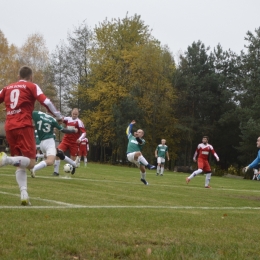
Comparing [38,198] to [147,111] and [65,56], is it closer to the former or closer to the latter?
[147,111]

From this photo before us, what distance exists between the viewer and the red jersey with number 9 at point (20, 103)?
8.07 m

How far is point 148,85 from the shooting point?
4991 cm

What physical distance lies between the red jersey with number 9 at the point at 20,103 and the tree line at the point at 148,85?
39780 millimetres

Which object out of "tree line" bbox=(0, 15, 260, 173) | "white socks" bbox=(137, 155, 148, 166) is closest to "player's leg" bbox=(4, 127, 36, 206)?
"white socks" bbox=(137, 155, 148, 166)

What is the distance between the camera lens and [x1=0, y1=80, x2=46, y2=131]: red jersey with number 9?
8070mm

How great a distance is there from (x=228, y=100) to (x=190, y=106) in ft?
12.6

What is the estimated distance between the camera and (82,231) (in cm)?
593

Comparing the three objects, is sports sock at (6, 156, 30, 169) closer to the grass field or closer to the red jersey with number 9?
the red jersey with number 9

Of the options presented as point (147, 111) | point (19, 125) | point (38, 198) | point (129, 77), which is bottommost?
point (38, 198)

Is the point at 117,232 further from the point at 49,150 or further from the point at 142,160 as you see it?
the point at 142,160

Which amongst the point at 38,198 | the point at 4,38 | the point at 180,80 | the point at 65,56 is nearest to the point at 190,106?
the point at 180,80

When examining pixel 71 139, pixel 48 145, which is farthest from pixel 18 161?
pixel 71 139

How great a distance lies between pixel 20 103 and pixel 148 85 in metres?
42.1

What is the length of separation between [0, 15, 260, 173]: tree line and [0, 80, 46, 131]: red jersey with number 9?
3978 cm
